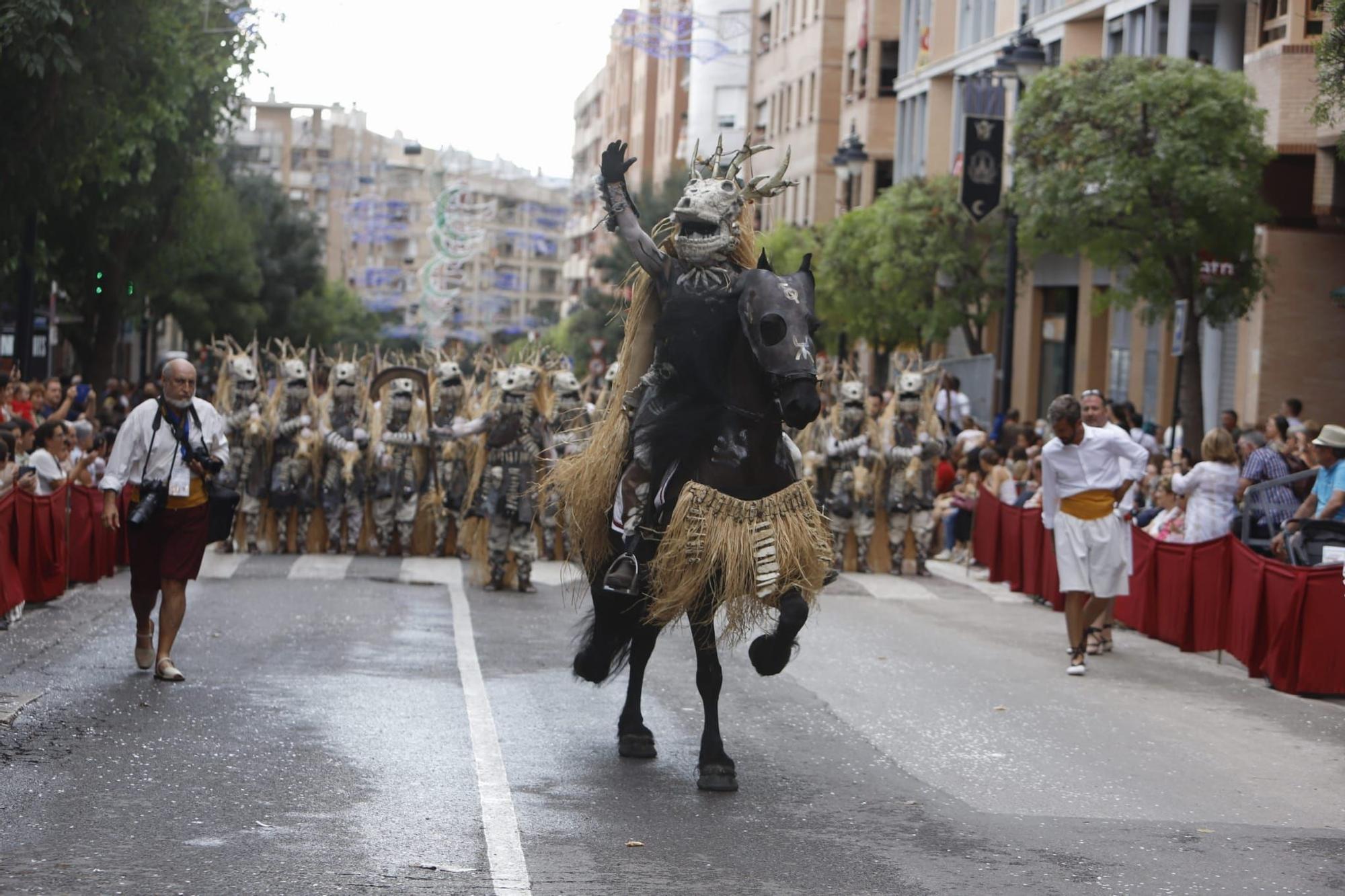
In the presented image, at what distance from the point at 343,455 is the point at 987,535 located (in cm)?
704

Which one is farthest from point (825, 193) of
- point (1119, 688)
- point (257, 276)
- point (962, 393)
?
point (1119, 688)

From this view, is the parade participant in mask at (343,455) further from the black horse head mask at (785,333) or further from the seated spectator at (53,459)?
the black horse head mask at (785,333)

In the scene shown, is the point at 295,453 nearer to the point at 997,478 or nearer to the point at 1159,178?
the point at 997,478

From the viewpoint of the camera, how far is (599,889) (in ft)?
22.7

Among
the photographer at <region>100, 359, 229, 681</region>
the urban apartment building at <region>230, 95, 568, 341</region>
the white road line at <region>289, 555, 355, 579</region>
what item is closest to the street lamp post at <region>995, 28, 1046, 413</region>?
the white road line at <region>289, 555, 355, 579</region>

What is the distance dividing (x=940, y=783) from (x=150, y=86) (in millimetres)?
17964

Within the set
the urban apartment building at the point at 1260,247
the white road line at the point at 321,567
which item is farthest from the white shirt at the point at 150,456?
the urban apartment building at the point at 1260,247

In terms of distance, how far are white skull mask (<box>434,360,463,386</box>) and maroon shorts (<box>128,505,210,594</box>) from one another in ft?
32.9

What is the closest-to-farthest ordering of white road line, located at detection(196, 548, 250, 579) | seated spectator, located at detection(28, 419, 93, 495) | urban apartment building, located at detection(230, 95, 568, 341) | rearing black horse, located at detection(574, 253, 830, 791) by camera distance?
rearing black horse, located at detection(574, 253, 830, 791) → seated spectator, located at detection(28, 419, 93, 495) → white road line, located at detection(196, 548, 250, 579) → urban apartment building, located at detection(230, 95, 568, 341)

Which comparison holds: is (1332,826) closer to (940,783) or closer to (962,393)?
(940,783)

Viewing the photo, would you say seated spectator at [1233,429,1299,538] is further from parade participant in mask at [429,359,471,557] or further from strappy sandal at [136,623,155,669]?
strappy sandal at [136,623,155,669]

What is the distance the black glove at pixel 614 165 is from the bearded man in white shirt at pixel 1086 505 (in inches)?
207

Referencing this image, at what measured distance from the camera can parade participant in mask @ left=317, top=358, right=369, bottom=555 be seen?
73.2 ft

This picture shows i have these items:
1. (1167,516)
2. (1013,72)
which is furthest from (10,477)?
(1013,72)
